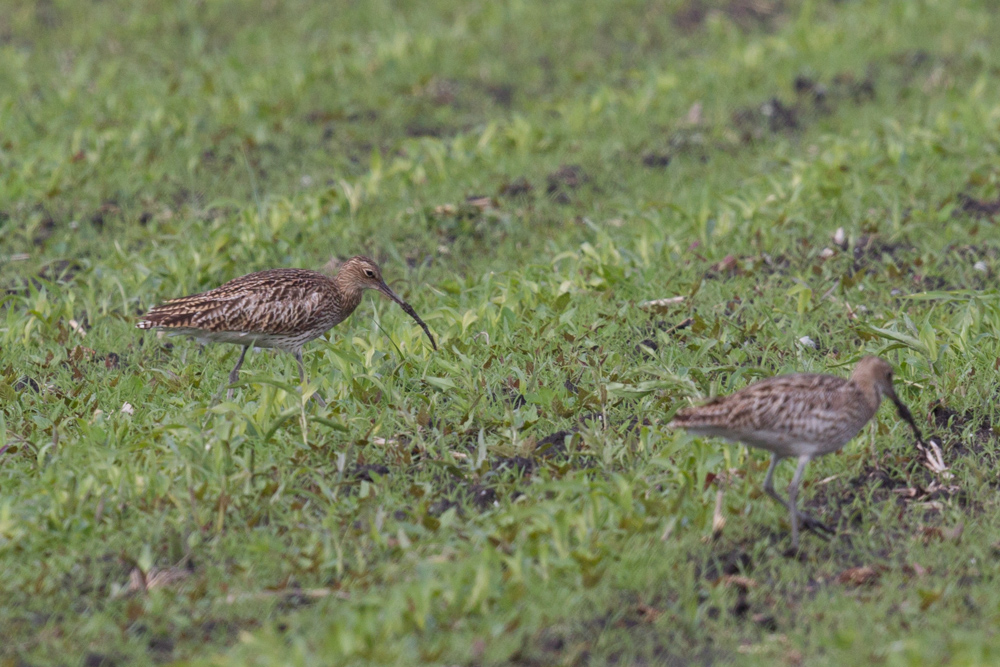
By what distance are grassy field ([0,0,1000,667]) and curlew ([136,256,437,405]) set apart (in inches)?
8.9

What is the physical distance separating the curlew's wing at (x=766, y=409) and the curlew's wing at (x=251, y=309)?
2.64 metres

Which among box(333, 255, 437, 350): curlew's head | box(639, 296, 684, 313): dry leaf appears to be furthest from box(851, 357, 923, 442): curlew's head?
box(333, 255, 437, 350): curlew's head

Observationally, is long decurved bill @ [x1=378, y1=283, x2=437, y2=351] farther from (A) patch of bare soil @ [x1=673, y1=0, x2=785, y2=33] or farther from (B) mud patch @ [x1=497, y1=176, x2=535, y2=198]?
(A) patch of bare soil @ [x1=673, y1=0, x2=785, y2=33]

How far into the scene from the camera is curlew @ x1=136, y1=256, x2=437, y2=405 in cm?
740

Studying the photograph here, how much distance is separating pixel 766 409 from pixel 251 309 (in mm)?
3248

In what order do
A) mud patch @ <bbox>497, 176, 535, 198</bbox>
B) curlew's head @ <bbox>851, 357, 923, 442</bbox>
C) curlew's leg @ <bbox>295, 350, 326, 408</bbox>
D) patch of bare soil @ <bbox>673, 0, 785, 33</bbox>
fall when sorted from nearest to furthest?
curlew's head @ <bbox>851, 357, 923, 442</bbox> < curlew's leg @ <bbox>295, 350, 326, 408</bbox> < mud patch @ <bbox>497, 176, 535, 198</bbox> < patch of bare soil @ <bbox>673, 0, 785, 33</bbox>

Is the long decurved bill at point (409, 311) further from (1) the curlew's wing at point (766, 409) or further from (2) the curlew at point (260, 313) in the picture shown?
(1) the curlew's wing at point (766, 409)

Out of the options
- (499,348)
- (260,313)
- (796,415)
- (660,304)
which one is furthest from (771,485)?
(260,313)

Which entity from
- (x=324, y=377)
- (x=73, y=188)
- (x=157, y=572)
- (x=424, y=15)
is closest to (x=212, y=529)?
(x=157, y=572)

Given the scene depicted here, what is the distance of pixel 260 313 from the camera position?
7387 mm

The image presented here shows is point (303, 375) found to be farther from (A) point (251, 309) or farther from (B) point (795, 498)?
(B) point (795, 498)

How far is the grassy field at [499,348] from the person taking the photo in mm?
5227

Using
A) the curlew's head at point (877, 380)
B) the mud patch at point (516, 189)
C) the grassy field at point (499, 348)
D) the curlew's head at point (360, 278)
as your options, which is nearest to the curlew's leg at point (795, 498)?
the grassy field at point (499, 348)

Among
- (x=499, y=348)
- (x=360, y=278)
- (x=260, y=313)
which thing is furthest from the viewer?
(x=360, y=278)
